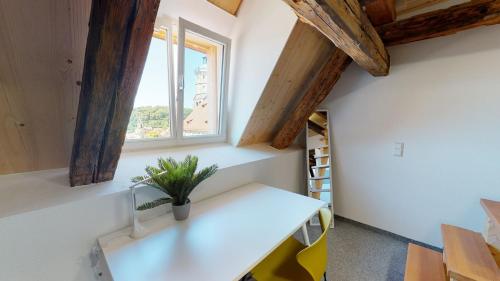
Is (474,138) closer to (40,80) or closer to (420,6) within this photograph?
(420,6)

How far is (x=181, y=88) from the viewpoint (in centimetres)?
192

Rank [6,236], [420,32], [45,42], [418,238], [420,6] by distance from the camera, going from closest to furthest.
Result: [6,236]
[45,42]
[420,32]
[420,6]
[418,238]

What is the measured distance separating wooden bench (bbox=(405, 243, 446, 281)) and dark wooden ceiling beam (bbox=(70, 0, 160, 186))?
221cm

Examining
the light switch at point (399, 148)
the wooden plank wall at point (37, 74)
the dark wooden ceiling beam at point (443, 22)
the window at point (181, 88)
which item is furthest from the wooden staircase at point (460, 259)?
the wooden plank wall at point (37, 74)

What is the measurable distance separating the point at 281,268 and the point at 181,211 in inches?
29.0

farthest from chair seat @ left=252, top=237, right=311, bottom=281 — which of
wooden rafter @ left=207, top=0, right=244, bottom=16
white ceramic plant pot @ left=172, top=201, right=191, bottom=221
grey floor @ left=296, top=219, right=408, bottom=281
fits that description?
wooden rafter @ left=207, top=0, right=244, bottom=16

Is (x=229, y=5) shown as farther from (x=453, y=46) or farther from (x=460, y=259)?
(x=460, y=259)

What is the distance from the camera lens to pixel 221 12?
6.33 ft

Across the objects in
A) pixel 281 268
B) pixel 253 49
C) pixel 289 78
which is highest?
pixel 253 49

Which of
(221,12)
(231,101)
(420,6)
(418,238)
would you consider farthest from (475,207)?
(221,12)

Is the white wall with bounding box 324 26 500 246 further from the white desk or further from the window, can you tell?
the window

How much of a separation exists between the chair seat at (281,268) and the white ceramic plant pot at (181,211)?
0.56 m

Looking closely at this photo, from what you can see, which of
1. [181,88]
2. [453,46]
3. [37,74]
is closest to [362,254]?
[453,46]

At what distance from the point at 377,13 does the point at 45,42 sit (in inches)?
94.3
